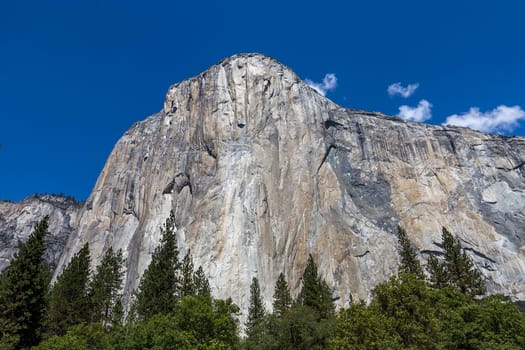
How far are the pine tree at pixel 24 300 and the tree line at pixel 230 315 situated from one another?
3.0 inches

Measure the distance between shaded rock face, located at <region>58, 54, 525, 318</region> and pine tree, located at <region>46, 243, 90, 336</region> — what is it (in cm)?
2664

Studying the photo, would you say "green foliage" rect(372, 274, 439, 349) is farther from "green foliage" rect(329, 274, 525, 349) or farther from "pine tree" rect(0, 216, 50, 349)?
"pine tree" rect(0, 216, 50, 349)

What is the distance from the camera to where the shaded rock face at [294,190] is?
69.2 m

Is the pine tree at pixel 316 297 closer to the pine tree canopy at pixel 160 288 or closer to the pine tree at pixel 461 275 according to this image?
the pine tree at pixel 461 275

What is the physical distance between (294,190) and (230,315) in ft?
162

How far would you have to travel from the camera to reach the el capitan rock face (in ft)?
227

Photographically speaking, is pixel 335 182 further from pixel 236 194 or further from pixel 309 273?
pixel 309 273

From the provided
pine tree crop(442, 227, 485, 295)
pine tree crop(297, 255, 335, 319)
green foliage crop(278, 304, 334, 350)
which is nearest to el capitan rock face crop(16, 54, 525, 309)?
pine tree crop(297, 255, 335, 319)

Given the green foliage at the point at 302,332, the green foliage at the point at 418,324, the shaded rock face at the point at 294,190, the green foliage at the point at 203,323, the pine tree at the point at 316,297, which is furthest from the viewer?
the shaded rock face at the point at 294,190

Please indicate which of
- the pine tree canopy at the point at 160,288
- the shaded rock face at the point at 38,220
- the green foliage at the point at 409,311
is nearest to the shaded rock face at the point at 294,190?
the shaded rock face at the point at 38,220

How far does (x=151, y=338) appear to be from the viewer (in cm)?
2188

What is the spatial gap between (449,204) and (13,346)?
73.7 meters

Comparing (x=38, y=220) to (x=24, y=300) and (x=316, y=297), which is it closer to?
(x=24, y=300)

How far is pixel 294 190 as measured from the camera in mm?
76312
